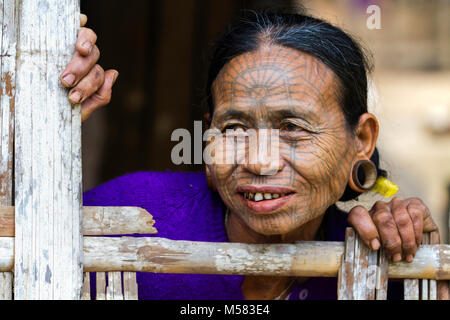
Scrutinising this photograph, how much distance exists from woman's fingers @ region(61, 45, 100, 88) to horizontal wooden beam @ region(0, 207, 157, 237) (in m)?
0.37

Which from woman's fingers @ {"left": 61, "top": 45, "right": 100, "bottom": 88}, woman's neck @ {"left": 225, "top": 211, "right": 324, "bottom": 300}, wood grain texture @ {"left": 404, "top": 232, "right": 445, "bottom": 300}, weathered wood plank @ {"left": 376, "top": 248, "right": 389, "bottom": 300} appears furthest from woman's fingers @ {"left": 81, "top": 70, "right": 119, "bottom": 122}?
wood grain texture @ {"left": 404, "top": 232, "right": 445, "bottom": 300}

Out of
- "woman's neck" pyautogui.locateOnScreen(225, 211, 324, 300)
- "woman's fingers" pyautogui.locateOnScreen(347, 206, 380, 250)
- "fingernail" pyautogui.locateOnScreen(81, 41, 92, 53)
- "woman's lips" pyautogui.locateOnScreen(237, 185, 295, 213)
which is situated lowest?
"woman's neck" pyautogui.locateOnScreen(225, 211, 324, 300)

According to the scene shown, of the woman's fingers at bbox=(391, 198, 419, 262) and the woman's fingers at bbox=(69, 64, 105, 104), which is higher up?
the woman's fingers at bbox=(69, 64, 105, 104)

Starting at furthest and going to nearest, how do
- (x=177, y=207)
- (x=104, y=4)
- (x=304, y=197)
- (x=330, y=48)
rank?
(x=104, y=4), (x=177, y=207), (x=330, y=48), (x=304, y=197)

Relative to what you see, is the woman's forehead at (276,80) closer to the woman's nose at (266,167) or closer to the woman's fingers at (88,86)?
the woman's nose at (266,167)

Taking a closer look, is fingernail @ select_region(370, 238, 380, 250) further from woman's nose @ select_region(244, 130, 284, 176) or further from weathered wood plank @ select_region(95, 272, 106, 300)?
weathered wood plank @ select_region(95, 272, 106, 300)

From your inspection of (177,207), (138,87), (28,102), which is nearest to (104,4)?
(138,87)

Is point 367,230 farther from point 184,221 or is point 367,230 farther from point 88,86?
point 88,86

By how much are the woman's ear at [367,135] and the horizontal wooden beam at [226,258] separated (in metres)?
0.47

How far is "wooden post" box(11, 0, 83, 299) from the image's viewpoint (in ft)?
5.71

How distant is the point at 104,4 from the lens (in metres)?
5.44

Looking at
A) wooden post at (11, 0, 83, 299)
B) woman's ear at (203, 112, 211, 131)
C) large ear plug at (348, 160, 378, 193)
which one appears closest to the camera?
wooden post at (11, 0, 83, 299)
